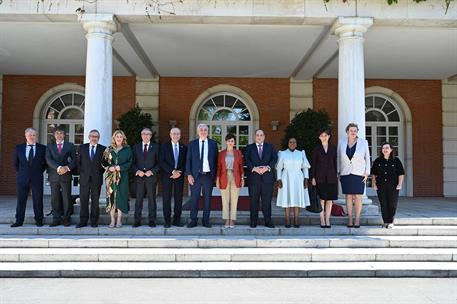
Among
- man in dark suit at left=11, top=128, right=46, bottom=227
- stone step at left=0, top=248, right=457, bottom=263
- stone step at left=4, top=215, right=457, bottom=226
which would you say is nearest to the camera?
stone step at left=0, top=248, right=457, bottom=263

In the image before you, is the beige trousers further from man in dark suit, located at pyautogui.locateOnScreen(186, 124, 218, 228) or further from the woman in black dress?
the woman in black dress

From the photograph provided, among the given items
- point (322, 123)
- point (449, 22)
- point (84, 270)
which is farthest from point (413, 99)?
point (84, 270)

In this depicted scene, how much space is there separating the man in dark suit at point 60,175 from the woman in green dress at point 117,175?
66 cm

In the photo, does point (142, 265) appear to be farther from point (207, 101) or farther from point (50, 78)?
point (50, 78)

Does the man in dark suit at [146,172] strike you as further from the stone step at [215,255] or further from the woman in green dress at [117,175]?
the stone step at [215,255]

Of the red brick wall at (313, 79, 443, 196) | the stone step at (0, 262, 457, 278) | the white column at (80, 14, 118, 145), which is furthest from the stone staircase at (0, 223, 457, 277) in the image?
the red brick wall at (313, 79, 443, 196)

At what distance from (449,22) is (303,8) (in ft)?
9.05

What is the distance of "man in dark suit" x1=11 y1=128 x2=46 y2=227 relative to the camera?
6.46 meters

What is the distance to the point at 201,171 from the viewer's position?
635cm

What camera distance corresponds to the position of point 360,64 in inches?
292

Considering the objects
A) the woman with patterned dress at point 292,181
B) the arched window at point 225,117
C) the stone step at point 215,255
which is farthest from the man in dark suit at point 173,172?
the arched window at point 225,117

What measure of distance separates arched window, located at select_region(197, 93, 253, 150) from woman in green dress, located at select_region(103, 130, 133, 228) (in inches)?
242

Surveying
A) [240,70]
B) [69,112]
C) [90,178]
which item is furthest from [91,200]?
[69,112]

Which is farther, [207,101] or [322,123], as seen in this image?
[207,101]
